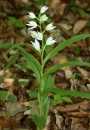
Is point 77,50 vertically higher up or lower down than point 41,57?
higher up

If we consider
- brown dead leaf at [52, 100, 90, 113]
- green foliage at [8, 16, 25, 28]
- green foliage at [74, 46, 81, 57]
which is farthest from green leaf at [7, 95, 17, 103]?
green foliage at [8, 16, 25, 28]

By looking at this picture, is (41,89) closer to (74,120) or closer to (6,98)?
(74,120)

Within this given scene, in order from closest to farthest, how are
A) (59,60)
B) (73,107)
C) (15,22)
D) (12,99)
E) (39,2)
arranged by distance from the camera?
(73,107) → (12,99) → (59,60) → (15,22) → (39,2)

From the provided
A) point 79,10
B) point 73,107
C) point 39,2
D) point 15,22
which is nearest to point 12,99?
point 73,107

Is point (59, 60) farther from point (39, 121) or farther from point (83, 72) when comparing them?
point (39, 121)

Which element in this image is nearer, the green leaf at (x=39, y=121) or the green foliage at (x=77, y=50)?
the green leaf at (x=39, y=121)

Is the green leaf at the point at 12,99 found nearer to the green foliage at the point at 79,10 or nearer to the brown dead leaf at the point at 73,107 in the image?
the brown dead leaf at the point at 73,107

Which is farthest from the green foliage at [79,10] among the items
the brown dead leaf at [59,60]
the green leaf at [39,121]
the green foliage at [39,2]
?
the green leaf at [39,121]

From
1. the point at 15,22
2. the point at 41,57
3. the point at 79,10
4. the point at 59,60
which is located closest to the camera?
the point at 41,57

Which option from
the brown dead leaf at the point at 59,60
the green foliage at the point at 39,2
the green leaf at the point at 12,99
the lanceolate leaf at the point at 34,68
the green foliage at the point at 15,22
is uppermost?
the green foliage at the point at 39,2

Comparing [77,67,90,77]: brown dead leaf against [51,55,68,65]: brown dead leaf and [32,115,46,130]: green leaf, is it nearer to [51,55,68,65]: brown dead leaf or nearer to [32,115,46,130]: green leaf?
[51,55,68,65]: brown dead leaf

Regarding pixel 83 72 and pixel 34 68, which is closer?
pixel 34 68
